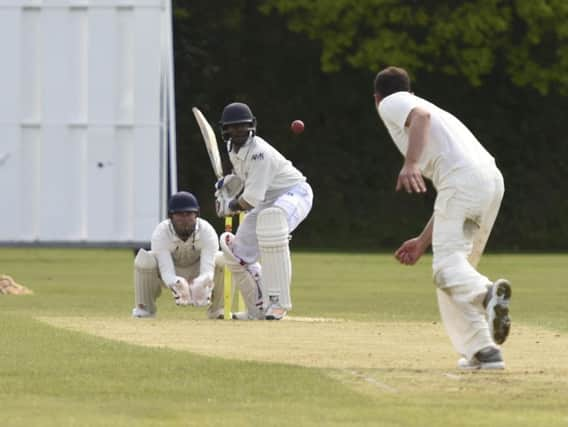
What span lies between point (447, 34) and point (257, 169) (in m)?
22.0

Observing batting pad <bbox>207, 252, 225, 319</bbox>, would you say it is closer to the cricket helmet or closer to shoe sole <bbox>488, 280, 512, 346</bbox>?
the cricket helmet

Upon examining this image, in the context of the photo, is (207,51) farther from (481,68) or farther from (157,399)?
(157,399)

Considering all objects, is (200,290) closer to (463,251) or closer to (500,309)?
(463,251)

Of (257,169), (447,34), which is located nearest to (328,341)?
(257,169)

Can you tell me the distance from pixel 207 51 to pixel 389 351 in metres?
27.5

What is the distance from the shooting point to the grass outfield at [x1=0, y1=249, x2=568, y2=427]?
283 inches

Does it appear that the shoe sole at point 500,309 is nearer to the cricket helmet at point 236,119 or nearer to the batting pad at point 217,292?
the cricket helmet at point 236,119

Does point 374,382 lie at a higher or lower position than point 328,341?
higher

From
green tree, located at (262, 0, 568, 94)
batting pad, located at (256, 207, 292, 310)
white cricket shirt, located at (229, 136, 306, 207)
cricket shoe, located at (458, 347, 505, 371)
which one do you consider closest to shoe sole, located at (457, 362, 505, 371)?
cricket shoe, located at (458, 347, 505, 371)

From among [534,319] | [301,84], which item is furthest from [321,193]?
[534,319]

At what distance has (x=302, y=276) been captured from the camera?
73.7 ft

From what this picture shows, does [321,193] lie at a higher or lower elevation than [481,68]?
lower

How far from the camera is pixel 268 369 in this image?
29.0 ft

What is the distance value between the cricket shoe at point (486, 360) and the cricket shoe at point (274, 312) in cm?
430
